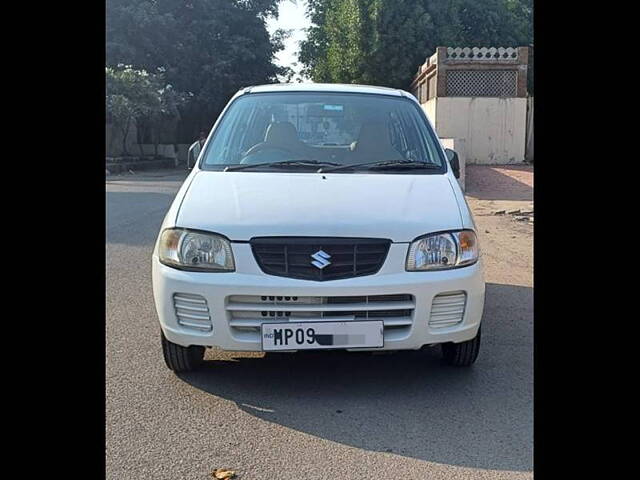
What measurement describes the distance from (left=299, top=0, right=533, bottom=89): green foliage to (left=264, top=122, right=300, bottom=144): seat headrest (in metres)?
19.4

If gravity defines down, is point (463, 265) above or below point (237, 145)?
below

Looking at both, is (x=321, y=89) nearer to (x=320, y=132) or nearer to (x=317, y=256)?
(x=320, y=132)

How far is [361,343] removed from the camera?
3420 millimetres

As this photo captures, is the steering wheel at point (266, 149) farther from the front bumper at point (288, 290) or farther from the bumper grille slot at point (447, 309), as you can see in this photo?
the bumper grille slot at point (447, 309)

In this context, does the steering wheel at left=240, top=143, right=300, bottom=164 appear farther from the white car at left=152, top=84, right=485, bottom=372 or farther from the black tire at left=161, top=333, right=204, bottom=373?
the black tire at left=161, top=333, right=204, bottom=373

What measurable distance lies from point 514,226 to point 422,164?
231 inches

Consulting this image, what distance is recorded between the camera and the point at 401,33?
23312 mm

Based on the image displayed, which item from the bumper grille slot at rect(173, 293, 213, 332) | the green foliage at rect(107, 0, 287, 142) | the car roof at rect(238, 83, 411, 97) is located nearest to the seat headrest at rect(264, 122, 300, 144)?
the car roof at rect(238, 83, 411, 97)

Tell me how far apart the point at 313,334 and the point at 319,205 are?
745mm

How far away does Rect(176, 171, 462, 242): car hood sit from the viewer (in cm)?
352

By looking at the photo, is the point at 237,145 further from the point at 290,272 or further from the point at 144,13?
the point at 144,13

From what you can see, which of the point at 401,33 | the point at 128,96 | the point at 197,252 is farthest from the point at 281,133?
the point at 128,96

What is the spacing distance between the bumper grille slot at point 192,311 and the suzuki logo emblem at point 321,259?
62cm

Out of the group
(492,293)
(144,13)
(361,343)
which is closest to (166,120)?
(144,13)
